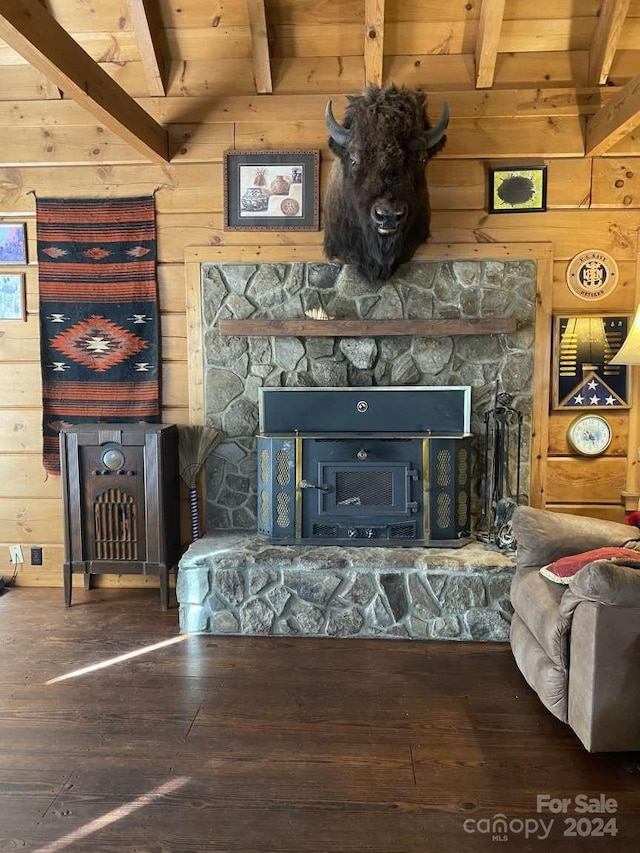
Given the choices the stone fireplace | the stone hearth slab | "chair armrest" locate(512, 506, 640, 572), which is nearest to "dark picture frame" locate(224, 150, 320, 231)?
the stone fireplace

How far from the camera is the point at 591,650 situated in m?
2.00

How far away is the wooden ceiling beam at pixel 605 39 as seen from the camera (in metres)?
2.96

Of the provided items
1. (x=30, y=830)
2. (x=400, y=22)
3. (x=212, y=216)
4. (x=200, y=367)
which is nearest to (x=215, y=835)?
(x=30, y=830)

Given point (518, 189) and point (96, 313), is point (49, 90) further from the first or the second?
point (518, 189)

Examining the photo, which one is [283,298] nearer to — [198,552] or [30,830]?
[198,552]

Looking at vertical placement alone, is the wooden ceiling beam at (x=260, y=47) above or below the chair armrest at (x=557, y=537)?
above

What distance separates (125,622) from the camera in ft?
10.5

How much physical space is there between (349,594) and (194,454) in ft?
3.90

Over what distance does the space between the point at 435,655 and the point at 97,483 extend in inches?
76.2

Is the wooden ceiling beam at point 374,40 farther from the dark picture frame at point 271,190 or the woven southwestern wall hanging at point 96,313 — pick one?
the woven southwestern wall hanging at point 96,313

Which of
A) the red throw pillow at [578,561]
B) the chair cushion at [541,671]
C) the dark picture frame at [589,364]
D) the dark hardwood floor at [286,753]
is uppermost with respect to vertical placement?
the dark picture frame at [589,364]

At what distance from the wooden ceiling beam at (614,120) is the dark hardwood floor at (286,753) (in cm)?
254

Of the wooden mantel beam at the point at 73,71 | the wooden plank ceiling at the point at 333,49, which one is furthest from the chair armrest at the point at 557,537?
the wooden mantel beam at the point at 73,71

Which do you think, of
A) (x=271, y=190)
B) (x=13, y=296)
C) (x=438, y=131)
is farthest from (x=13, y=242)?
(x=438, y=131)
